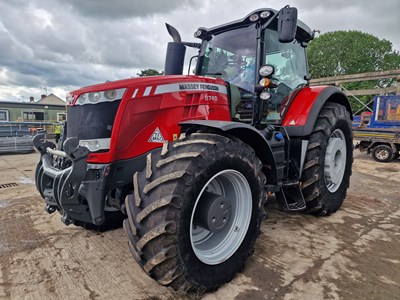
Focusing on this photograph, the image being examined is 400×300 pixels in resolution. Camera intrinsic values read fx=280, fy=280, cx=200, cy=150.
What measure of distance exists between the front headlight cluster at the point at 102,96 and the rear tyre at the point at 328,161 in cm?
233

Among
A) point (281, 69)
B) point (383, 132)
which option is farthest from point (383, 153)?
point (281, 69)

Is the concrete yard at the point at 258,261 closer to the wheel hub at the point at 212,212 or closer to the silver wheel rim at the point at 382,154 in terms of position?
the wheel hub at the point at 212,212

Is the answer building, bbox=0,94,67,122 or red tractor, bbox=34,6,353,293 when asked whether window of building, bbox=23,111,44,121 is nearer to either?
building, bbox=0,94,67,122

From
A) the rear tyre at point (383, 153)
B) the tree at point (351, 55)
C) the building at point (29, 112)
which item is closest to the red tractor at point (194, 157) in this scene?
the rear tyre at point (383, 153)

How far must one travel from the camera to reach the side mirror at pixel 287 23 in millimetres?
2572

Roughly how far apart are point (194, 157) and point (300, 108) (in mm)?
2089

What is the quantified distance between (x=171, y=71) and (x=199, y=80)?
35.5 inches

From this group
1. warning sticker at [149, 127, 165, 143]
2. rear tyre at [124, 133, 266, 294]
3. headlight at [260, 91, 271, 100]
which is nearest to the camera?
rear tyre at [124, 133, 266, 294]

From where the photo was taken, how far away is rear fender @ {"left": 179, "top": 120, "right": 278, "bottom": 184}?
217 centimetres

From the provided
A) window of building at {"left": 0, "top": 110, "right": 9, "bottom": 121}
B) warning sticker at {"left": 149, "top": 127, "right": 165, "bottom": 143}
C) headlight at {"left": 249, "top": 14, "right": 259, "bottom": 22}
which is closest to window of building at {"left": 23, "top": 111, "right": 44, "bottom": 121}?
window of building at {"left": 0, "top": 110, "right": 9, "bottom": 121}

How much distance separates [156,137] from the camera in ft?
7.52

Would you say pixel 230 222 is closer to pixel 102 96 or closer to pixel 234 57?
pixel 102 96

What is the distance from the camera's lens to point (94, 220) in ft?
6.69

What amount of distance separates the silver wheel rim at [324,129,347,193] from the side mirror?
5.71 ft
